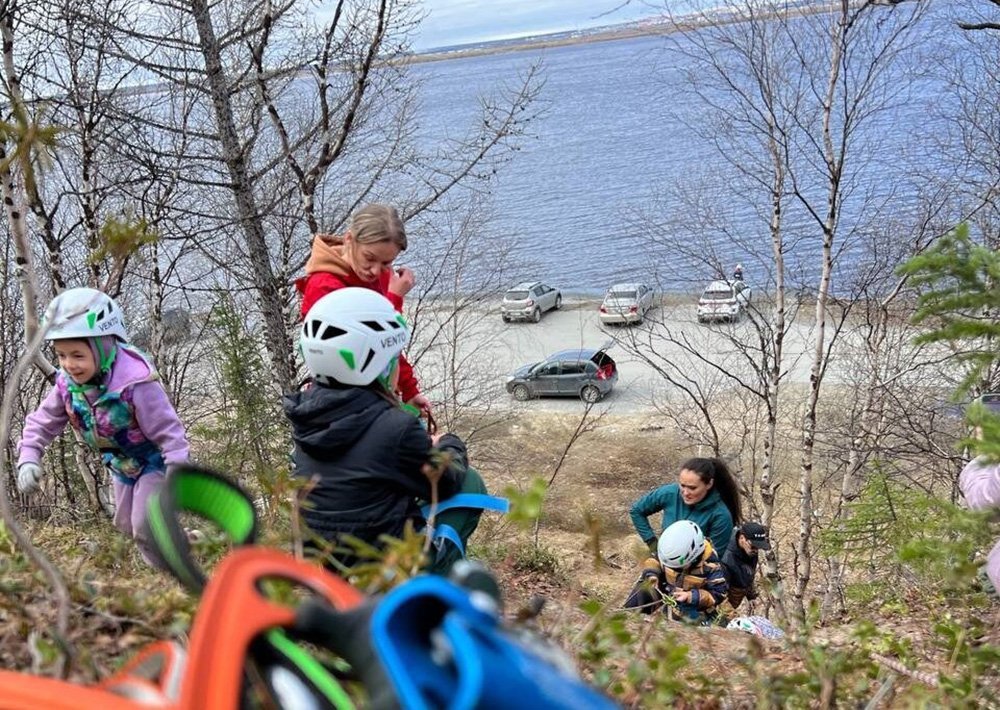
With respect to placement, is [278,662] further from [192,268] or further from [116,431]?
[192,268]

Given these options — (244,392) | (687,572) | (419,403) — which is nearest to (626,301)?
(244,392)

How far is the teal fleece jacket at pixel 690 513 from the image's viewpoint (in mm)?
6438

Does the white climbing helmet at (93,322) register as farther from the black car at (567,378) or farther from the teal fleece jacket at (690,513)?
the black car at (567,378)

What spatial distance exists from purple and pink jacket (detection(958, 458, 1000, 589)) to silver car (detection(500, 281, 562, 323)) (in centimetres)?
3005

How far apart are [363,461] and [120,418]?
210 cm

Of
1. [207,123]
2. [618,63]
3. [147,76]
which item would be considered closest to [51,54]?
[147,76]

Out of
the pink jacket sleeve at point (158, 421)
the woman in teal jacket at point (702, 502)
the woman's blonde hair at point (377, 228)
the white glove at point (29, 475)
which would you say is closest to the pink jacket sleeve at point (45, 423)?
the white glove at point (29, 475)

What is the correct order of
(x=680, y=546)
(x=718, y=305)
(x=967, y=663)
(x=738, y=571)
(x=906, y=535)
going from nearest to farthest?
(x=967, y=663) → (x=680, y=546) → (x=738, y=571) → (x=906, y=535) → (x=718, y=305)

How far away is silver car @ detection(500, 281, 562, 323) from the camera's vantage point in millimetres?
33688

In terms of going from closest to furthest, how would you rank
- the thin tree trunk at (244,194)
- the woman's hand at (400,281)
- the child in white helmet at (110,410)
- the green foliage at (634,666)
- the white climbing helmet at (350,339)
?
the green foliage at (634,666) → the white climbing helmet at (350,339) → the child in white helmet at (110,410) → the woman's hand at (400,281) → the thin tree trunk at (244,194)

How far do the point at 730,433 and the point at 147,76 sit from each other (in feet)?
55.3

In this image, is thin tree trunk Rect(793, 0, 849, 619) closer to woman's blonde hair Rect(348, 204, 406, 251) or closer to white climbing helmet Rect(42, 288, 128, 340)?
woman's blonde hair Rect(348, 204, 406, 251)

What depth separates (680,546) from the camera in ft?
18.2

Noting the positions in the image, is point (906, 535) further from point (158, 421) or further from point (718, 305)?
point (718, 305)
